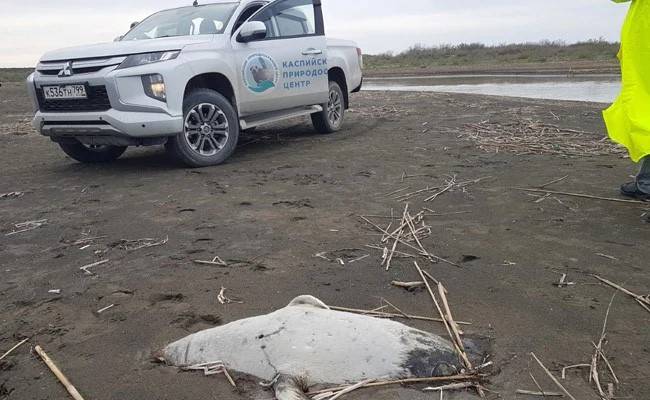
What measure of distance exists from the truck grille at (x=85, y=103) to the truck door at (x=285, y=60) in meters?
1.66

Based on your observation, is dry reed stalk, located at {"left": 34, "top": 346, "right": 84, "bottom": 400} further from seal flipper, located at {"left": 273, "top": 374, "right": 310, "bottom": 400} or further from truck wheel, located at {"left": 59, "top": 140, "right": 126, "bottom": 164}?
truck wheel, located at {"left": 59, "top": 140, "right": 126, "bottom": 164}

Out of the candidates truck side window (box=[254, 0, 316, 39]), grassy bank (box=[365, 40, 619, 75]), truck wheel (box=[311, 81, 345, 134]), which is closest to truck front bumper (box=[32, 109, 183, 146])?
truck side window (box=[254, 0, 316, 39])

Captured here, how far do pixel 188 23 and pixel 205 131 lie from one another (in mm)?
1492

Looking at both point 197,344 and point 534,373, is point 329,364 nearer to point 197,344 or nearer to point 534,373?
point 197,344

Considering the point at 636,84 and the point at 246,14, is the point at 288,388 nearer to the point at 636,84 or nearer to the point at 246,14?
the point at 636,84

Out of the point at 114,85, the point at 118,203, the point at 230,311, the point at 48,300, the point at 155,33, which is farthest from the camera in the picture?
the point at 155,33

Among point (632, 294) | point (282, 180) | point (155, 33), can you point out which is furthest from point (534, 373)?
point (155, 33)

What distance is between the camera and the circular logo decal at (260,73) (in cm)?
698

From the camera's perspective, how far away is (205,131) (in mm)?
6531

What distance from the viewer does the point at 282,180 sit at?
5.96 metres

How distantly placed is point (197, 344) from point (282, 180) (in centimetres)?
349

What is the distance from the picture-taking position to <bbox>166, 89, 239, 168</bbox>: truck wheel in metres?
6.30

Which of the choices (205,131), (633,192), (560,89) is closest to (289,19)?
(205,131)

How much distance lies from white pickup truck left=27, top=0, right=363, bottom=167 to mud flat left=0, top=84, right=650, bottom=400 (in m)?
0.47
